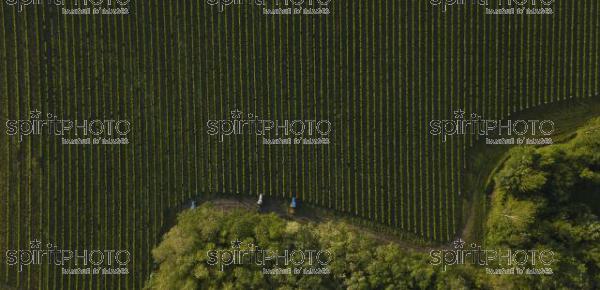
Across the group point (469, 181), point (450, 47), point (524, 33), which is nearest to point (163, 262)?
point (469, 181)

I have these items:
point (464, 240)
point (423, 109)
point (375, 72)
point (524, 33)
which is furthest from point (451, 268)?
point (524, 33)

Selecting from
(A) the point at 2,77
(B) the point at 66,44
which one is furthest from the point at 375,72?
(A) the point at 2,77

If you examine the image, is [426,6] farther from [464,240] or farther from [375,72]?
[464,240]

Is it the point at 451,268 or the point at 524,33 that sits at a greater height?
the point at 524,33

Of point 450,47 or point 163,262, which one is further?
point 450,47

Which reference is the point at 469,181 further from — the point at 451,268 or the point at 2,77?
the point at 2,77

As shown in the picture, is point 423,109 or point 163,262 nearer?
point 163,262

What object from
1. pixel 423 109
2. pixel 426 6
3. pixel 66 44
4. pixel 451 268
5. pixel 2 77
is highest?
pixel 426 6

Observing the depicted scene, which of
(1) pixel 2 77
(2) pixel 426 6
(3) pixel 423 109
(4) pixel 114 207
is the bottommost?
(4) pixel 114 207

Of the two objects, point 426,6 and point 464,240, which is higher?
point 426,6
